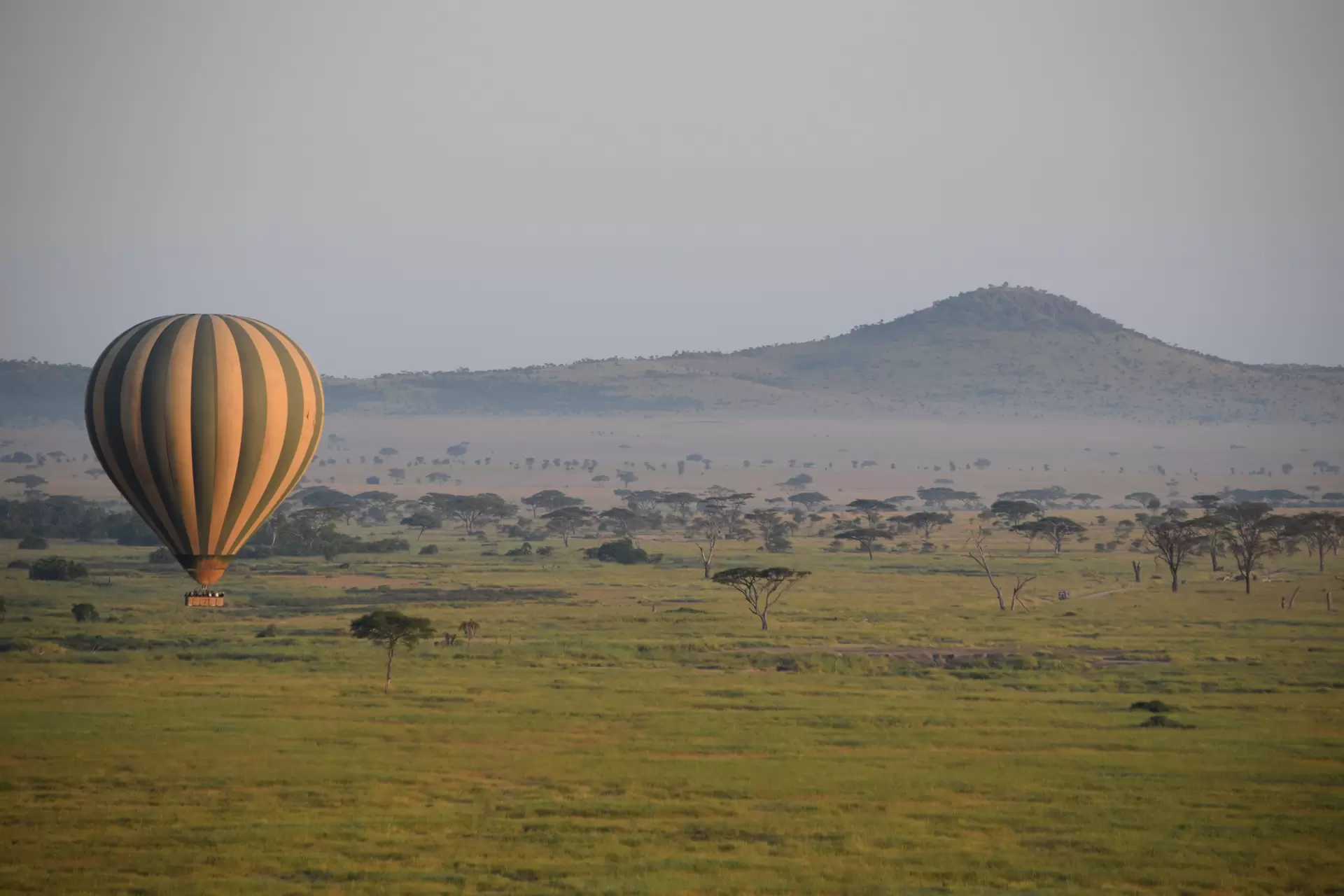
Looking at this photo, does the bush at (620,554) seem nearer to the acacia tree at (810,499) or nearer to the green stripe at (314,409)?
the green stripe at (314,409)

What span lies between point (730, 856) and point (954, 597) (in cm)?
4101

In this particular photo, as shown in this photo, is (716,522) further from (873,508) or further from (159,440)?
(159,440)

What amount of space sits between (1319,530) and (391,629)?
53.0m

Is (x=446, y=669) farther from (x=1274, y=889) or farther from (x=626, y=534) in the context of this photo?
(x=626, y=534)

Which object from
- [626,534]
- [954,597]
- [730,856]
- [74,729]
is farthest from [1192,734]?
[626,534]

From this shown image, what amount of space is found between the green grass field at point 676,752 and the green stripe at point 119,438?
4868 millimetres

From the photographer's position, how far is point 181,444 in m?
38.4

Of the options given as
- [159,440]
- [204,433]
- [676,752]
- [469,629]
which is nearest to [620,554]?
[469,629]

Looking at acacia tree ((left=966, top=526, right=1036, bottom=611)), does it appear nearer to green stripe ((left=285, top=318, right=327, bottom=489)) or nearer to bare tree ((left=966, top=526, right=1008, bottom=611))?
bare tree ((left=966, top=526, right=1008, bottom=611))

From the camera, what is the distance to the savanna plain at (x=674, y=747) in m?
27.7

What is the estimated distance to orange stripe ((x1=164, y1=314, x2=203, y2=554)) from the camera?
3828 centimetres

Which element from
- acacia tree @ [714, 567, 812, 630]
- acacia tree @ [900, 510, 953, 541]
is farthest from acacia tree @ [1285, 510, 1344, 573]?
acacia tree @ [714, 567, 812, 630]

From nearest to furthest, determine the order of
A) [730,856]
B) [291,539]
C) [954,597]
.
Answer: [730,856] → [954,597] → [291,539]

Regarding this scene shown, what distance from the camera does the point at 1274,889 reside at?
26.4 meters
